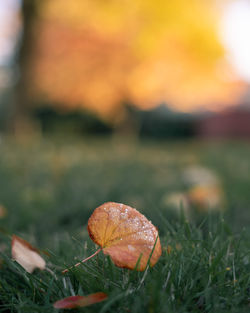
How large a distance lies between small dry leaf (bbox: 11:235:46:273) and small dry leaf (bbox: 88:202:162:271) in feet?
0.70

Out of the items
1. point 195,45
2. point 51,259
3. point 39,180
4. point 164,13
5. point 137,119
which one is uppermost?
point 164,13

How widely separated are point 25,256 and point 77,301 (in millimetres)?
242

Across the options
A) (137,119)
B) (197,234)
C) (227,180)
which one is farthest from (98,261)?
(137,119)

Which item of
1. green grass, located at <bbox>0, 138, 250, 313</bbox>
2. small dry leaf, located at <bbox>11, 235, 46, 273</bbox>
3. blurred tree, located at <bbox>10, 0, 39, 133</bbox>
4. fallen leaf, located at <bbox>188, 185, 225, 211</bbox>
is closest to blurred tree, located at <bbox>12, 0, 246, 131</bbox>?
blurred tree, located at <bbox>10, 0, 39, 133</bbox>

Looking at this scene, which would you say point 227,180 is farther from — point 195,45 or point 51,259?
point 195,45

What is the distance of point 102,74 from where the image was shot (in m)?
10.7

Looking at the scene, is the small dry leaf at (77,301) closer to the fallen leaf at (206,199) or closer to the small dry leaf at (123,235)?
the small dry leaf at (123,235)

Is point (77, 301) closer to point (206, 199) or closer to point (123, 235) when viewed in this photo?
point (123, 235)

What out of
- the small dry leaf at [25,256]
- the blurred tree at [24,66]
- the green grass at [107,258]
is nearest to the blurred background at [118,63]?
the blurred tree at [24,66]

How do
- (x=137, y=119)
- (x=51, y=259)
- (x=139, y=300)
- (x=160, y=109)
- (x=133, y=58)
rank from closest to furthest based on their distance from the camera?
(x=139, y=300), (x=51, y=259), (x=133, y=58), (x=137, y=119), (x=160, y=109)

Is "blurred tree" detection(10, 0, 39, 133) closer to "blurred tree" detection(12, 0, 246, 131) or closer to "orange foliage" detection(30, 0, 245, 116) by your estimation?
"blurred tree" detection(12, 0, 246, 131)

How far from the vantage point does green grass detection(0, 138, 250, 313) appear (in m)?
0.66

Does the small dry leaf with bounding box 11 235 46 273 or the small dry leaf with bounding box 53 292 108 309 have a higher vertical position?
the small dry leaf with bounding box 53 292 108 309

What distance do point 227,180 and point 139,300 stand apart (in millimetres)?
2426
